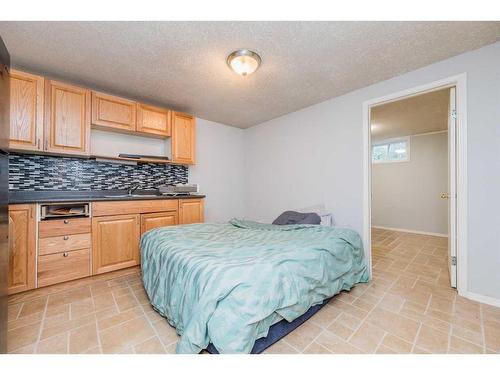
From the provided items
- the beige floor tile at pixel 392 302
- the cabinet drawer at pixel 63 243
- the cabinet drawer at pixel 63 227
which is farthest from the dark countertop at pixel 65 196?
the beige floor tile at pixel 392 302

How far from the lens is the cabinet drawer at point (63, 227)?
2.01m

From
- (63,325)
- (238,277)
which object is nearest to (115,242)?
(63,325)

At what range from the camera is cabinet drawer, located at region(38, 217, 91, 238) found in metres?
2.01

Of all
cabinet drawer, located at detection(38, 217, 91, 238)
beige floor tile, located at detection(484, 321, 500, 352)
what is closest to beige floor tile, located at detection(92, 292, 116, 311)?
cabinet drawer, located at detection(38, 217, 91, 238)

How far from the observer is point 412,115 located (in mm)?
3518

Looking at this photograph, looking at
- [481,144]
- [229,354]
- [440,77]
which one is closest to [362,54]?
[440,77]

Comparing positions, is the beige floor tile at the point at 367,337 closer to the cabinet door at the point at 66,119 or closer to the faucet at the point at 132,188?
the faucet at the point at 132,188

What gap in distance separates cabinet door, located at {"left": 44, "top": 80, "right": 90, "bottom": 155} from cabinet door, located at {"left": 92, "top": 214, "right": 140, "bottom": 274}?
864 millimetres

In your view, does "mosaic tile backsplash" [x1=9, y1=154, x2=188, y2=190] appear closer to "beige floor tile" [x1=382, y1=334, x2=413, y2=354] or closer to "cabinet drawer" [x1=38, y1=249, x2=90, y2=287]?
"cabinet drawer" [x1=38, y1=249, x2=90, y2=287]

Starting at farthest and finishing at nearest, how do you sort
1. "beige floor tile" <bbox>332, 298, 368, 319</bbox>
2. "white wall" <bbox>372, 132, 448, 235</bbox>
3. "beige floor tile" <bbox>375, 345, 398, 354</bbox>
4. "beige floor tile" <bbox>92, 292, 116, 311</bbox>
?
"white wall" <bbox>372, 132, 448, 235</bbox> < "beige floor tile" <bbox>92, 292, 116, 311</bbox> < "beige floor tile" <bbox>332, 298, 368, 319</bbox> < "beige floor tile" <bbox>375, 345, 398, 354</bbox>

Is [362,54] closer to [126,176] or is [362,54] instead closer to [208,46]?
[208,46]

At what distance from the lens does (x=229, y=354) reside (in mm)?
1051

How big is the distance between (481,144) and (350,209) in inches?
50.6

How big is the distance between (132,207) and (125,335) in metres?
1.46
